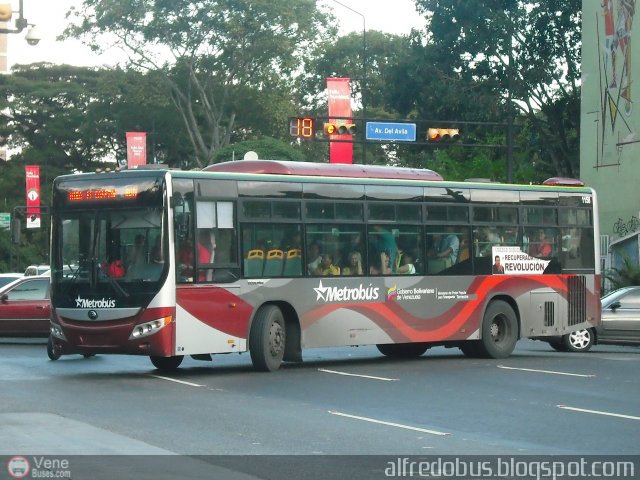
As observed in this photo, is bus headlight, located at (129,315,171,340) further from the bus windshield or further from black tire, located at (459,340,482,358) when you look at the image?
black tire, located at (459,340,482,358)

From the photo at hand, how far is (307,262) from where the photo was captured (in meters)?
21.1

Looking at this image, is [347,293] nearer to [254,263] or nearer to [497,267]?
[254,263]

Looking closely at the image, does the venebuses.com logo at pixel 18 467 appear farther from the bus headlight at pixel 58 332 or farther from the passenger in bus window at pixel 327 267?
the passenger in bus window at pixel 327 267

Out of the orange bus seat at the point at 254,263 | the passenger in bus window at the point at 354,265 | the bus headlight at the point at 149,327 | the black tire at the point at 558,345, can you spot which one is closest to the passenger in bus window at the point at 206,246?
the orange bus seat at the point at 254,263

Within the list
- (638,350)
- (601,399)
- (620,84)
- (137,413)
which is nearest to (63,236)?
(137,413)

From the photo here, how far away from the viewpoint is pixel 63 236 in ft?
65.6

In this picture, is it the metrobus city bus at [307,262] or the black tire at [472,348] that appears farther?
the black tire at [472,348]

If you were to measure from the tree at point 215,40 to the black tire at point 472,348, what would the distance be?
137ft

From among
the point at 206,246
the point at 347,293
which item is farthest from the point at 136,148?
the point at 206,246

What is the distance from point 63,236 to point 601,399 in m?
8.20

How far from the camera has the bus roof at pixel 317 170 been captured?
824 inches

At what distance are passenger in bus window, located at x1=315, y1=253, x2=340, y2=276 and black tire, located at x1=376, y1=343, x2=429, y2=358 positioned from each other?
11.3 ft

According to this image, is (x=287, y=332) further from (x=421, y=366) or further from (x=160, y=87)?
(x=160, y=87)

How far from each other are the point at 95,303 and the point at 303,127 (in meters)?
20.8
